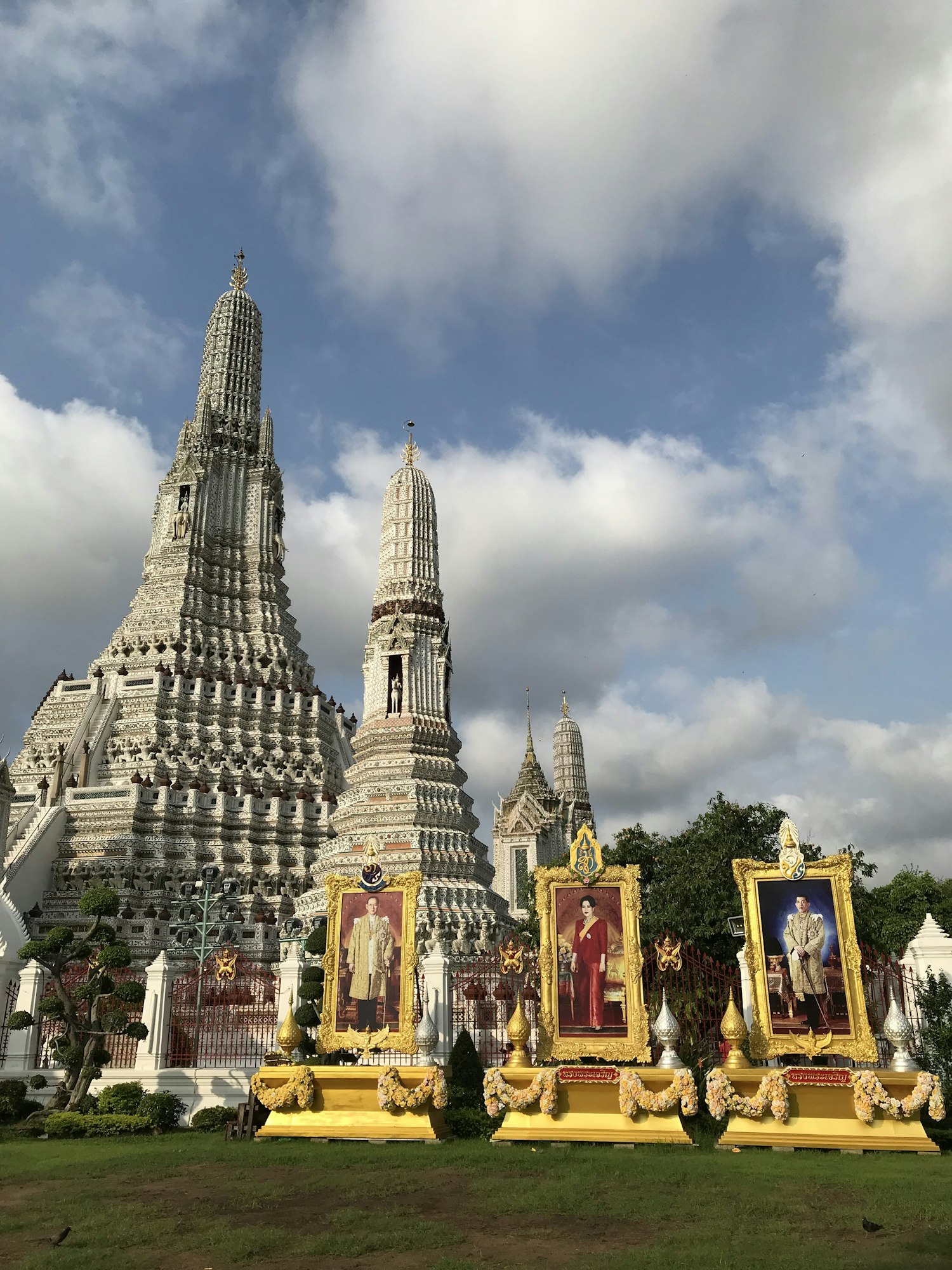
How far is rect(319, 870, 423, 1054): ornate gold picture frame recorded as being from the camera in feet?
53.3

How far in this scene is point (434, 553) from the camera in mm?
43344

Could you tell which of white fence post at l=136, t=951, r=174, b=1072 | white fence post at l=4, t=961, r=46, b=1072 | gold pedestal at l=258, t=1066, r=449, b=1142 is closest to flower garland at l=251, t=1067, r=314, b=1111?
gold pedestal at l=258, t=1066, r=449, b=1142

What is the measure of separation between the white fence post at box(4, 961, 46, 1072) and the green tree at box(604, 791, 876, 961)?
545 inches

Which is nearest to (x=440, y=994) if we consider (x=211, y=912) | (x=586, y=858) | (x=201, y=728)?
→ (x=586, y=858)

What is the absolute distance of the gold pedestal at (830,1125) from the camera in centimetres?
1378

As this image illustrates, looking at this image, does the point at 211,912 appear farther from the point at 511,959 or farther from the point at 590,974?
the point at 590,974

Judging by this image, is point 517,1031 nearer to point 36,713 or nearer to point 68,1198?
point 68,1198

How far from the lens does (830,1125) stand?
1412 centimetres

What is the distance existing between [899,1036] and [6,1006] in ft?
57.8

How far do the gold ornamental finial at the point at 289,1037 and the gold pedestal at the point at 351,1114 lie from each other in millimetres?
446

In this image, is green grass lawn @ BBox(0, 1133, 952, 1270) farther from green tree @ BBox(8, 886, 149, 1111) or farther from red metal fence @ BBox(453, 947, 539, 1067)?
red metal fence @ BBox(453, 947, 539, 1067)

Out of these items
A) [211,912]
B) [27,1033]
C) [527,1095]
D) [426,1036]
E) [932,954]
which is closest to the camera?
[527,1095]

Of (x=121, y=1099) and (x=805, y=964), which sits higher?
(x=805, y=964)

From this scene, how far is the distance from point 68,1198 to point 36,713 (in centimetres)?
4251
